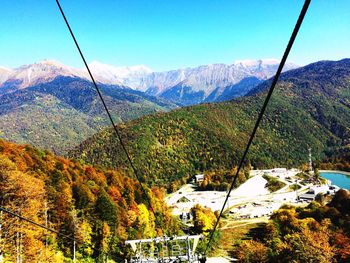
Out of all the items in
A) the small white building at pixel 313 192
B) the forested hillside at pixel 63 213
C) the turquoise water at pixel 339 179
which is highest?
the forested hillside at pixel 63 213

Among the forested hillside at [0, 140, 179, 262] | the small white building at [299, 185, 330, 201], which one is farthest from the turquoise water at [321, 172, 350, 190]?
the forested hillside at [0, 140, 179, 262]

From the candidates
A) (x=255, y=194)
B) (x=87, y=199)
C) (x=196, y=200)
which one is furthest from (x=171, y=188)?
(x=87, y=199)

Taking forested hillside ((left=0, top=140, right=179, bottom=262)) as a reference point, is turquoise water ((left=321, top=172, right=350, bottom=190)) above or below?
below

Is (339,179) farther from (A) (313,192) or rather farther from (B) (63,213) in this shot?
(B) (63,213)

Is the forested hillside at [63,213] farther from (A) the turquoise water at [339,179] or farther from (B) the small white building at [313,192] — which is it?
(A) the turquoise water at [339,179]

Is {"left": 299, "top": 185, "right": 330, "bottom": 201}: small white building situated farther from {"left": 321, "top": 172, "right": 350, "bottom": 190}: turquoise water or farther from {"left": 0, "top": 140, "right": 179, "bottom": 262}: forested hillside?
{"left": 0, "top": 140, "right": 179, "bottom": 262}: forested hillside

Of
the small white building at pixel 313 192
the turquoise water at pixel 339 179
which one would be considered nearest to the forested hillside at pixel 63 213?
the small white building at pixel 313 192
